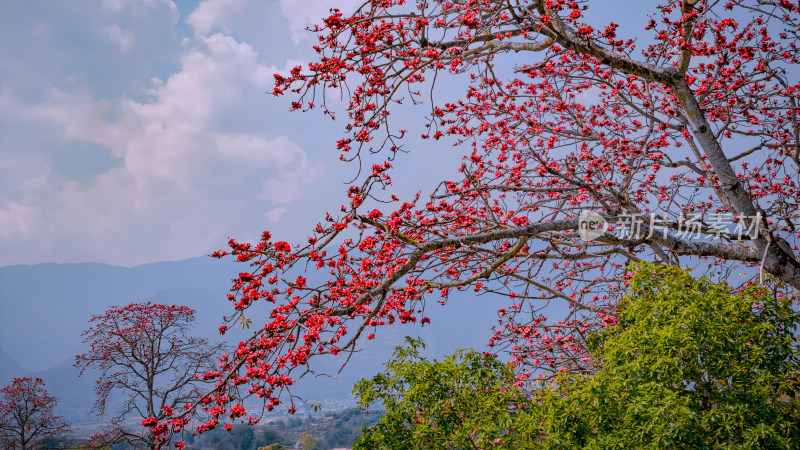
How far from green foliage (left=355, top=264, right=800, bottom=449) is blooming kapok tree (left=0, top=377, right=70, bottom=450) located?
11895 millimetres

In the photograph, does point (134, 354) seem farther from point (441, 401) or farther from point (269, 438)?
point (269, 438)

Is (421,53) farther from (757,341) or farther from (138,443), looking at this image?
(138,443)

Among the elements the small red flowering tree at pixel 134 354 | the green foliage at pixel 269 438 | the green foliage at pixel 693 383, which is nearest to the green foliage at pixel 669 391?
the green foliage at pixel 693 383

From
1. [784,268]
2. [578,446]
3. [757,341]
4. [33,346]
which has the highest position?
[33,346]

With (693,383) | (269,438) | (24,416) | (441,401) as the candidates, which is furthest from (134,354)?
(693,383)

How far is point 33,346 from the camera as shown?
Result: 191000 mm

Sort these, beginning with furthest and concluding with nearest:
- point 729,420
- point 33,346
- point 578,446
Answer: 1. point 33,346
2. point 578,446
3. point 729,420

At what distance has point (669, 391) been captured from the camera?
2.80 meters

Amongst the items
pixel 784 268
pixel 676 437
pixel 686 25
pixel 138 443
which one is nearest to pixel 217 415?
pixel 676 437

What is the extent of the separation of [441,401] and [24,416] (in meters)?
12.5

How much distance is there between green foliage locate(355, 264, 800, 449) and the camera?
2.77 meters

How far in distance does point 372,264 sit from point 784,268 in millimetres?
3904

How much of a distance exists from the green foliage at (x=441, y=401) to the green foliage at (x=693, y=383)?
1.29ft

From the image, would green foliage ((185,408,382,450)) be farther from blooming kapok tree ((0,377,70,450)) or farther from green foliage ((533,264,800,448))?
green foliage ((533,264,800,448))
